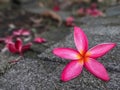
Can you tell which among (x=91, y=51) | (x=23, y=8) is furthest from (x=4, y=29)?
(x=91, y=51)

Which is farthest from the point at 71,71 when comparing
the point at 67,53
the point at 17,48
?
the point at 17,48

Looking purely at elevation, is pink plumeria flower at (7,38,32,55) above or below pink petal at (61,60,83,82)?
below

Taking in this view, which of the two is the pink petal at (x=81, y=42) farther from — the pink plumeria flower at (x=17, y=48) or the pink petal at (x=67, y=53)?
the pink plumeria flower at (x=17, y=48)

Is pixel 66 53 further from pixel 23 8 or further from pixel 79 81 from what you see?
pixel 23 8

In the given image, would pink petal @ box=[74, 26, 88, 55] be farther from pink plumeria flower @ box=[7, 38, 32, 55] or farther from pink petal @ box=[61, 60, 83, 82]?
pink plumeria flower @ box=[7, 38, 32, 55]

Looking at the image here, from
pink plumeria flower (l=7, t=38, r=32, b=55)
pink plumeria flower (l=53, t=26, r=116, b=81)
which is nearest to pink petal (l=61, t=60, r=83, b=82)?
pink plumeria flower (l=53, t=26, r=116, b=81)

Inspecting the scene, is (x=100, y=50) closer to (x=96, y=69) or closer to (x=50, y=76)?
(x=96, y=69)

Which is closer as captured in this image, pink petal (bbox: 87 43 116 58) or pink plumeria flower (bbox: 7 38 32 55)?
pink petal (bbox: 87 43 116 58)

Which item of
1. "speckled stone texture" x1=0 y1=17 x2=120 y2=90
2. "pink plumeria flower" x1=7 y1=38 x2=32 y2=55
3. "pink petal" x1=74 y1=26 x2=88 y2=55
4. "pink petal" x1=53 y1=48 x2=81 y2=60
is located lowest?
"pink plumeria flower" x1=7 y1=38 x2=32 y2=55
